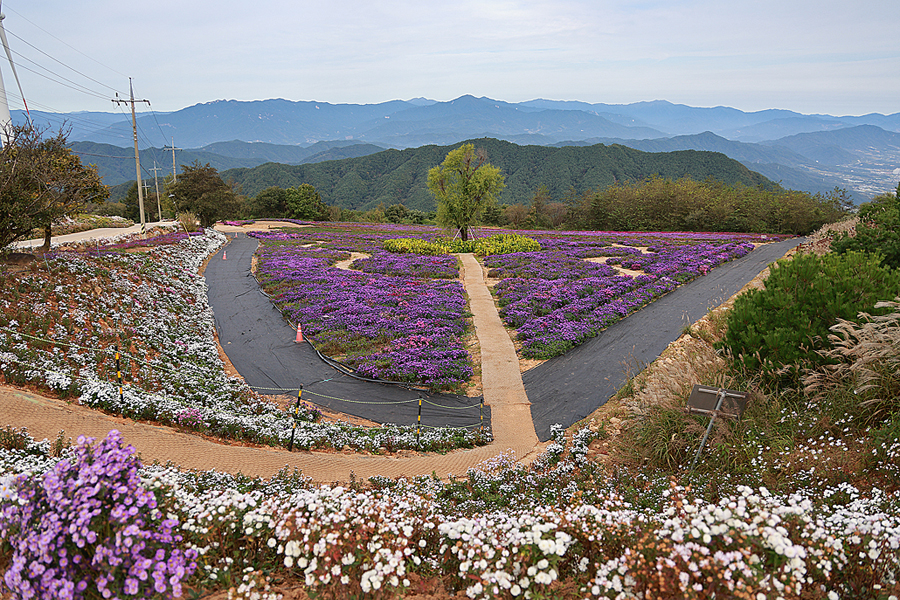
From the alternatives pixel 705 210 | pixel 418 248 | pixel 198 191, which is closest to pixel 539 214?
pixel 705 210

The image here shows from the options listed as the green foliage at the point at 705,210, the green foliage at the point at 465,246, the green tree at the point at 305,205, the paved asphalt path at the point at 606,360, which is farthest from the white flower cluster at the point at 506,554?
the green tree at the point at 305,205

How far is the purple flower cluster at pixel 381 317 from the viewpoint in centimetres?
1369

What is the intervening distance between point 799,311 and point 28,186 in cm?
2002

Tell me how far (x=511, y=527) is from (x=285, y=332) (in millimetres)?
15206

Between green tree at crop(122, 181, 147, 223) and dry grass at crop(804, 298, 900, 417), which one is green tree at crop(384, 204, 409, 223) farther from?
dry grass at crop(804, 298, 900, 417)

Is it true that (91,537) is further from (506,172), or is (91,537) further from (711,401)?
(506,172)

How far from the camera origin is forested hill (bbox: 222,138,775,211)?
15850 centimetres

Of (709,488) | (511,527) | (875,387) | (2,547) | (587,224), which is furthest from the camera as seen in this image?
(587,224)

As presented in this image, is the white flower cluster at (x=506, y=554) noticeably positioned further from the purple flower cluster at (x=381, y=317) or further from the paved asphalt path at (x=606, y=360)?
the purple flower cluster at (x=381, y=317)

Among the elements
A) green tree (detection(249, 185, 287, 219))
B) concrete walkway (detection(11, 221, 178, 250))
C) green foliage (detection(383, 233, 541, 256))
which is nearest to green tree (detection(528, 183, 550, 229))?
green foliage (detection(383, 233, 541, 256))

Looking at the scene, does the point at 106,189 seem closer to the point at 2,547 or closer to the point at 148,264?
the point at 148,264

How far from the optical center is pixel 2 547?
355cm

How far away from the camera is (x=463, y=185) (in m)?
37.6

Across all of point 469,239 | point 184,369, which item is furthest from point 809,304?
point 469,239
